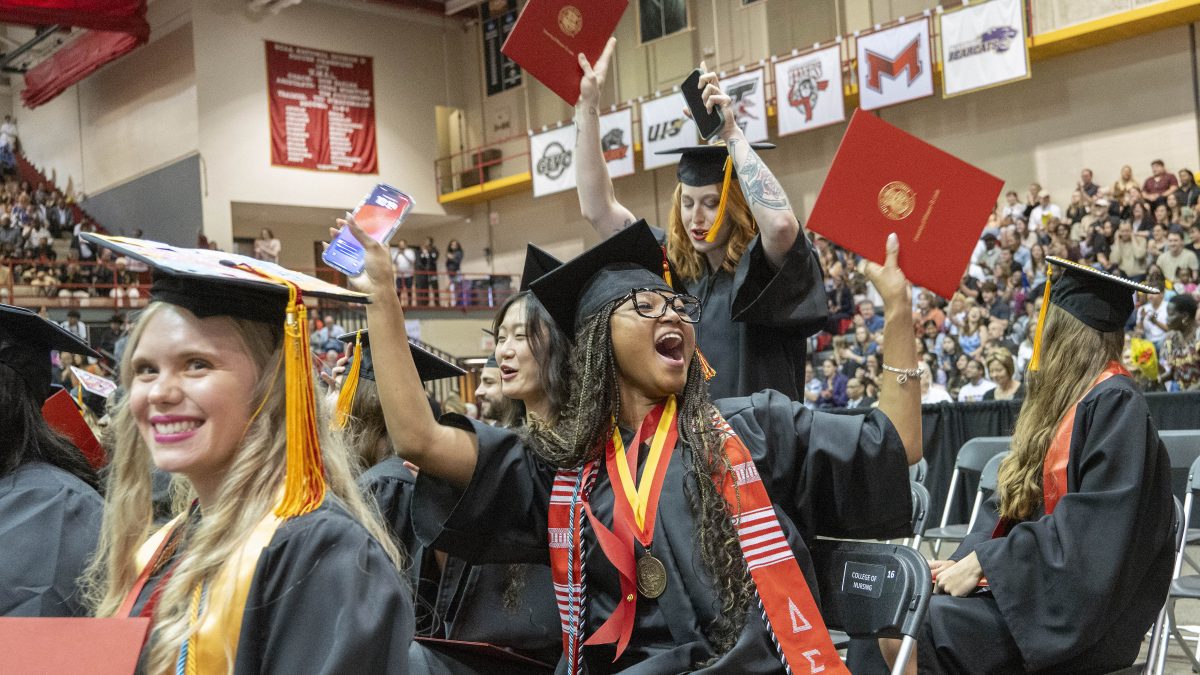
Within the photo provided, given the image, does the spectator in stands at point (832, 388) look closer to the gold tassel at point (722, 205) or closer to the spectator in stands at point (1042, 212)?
the spectator in stands at point (1042, 212)

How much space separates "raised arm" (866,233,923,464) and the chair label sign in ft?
0.94

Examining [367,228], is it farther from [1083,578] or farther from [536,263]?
[1083,578]

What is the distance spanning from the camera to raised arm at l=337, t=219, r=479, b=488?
216cm

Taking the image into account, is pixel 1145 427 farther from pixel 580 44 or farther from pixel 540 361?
pixel 580 44

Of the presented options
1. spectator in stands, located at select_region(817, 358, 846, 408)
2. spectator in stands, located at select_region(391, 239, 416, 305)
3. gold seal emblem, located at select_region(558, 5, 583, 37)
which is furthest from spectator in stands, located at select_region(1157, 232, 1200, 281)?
spectator in stands, located at select_region(391, 239, 416, 305)

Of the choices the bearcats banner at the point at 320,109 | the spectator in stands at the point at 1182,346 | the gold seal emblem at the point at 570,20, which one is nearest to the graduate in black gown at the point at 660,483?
the gold seal emblem at the point at 570,20

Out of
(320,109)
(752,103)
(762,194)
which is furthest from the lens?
(320,109)

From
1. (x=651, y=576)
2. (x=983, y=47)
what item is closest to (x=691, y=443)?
(x=651, y=576)

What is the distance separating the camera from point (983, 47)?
1463 cm

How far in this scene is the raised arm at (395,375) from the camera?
85.1 inches

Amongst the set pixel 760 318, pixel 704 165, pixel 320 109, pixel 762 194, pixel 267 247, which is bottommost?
pixel 760 318

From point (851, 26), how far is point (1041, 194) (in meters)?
4.66

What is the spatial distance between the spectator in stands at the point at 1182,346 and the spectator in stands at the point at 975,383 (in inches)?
61.2

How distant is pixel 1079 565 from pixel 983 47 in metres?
13.0
